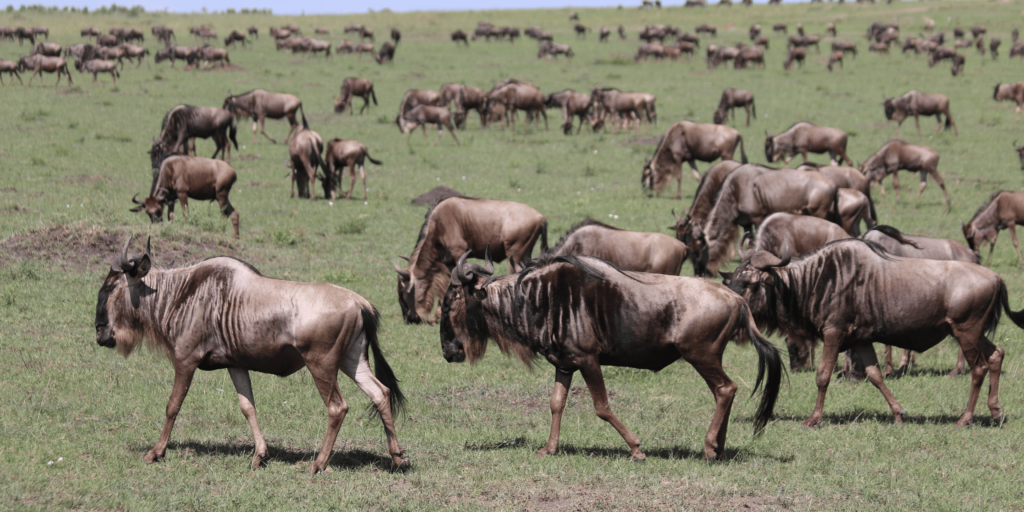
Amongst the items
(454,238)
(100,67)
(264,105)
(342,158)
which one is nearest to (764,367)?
(454,238)

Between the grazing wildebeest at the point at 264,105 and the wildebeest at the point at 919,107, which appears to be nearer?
the grazing wildebeest at the point at 264,105

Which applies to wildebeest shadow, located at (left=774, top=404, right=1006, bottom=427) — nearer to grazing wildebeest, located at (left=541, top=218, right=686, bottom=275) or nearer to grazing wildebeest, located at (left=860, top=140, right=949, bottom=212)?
grazing wildebeest, located at (left=541, top=218, right=686, bottom=275)

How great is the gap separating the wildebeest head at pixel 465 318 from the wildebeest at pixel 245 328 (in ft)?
2.09

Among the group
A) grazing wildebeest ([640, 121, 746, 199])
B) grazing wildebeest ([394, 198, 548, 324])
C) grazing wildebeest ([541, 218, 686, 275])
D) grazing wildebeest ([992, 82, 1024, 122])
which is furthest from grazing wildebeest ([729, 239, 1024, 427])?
grazing wildebeest ([992, 82, 1024, 122])

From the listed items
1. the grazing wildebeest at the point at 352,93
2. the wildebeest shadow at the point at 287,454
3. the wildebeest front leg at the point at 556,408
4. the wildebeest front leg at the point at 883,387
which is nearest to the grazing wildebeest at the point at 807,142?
the wildebeest front leg at the point at 883,387

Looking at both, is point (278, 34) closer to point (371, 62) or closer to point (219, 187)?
point (371, 62)

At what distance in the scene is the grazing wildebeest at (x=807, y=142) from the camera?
2131cm

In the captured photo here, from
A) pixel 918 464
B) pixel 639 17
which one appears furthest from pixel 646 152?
pixel 639 17

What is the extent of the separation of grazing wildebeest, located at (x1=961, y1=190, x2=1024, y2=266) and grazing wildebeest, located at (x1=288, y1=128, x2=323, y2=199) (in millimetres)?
11996

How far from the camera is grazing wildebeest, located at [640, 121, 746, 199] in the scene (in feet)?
64.4

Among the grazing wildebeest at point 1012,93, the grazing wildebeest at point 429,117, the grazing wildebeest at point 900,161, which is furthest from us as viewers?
the grazing wildebeest at point 1012,93

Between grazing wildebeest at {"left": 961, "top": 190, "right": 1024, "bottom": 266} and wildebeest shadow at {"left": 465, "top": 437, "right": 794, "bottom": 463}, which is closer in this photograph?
wildebeest shadow at {"left": 465, "top": 437, "right": 794, "bottom": 463}

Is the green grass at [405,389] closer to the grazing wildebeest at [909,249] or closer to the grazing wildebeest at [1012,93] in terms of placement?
the grazing wildebeest at [909,249]

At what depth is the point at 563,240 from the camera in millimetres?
10297
